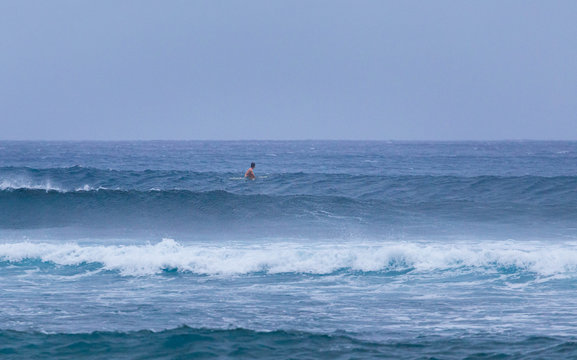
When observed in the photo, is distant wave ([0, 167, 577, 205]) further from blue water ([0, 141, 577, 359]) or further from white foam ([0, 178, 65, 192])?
blue water ([0, 141, 577, 359])

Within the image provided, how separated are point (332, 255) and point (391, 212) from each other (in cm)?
907

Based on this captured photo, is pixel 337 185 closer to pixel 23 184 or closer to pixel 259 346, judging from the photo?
pixel 23 184

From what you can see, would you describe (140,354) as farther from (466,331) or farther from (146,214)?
(146,214)

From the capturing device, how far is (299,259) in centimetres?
1488

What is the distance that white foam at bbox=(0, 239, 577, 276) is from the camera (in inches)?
561

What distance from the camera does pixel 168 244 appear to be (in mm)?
16297

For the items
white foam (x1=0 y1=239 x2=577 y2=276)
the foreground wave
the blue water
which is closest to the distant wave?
the blue water

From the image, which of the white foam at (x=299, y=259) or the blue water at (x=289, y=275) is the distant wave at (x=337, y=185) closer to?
the blue water at (x=289, y=275)

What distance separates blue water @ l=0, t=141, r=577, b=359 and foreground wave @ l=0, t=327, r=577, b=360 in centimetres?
2

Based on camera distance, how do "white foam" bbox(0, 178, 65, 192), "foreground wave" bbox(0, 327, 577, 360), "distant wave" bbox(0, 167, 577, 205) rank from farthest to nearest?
1. "white foam" bbox(0, 178, 65, 192)
2. "distant wave" bbox(0, 167, 577, 205)
3. "foreground wave" bbox(0, 327, 577, 360)

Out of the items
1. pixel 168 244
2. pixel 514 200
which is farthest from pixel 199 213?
pixel 514 200

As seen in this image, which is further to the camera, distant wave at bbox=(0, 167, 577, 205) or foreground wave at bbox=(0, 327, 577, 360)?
distant wave at bbox=(0, 167, 577, 205)

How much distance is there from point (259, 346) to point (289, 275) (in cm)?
514

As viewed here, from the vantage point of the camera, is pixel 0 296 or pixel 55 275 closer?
pixel 0 296
